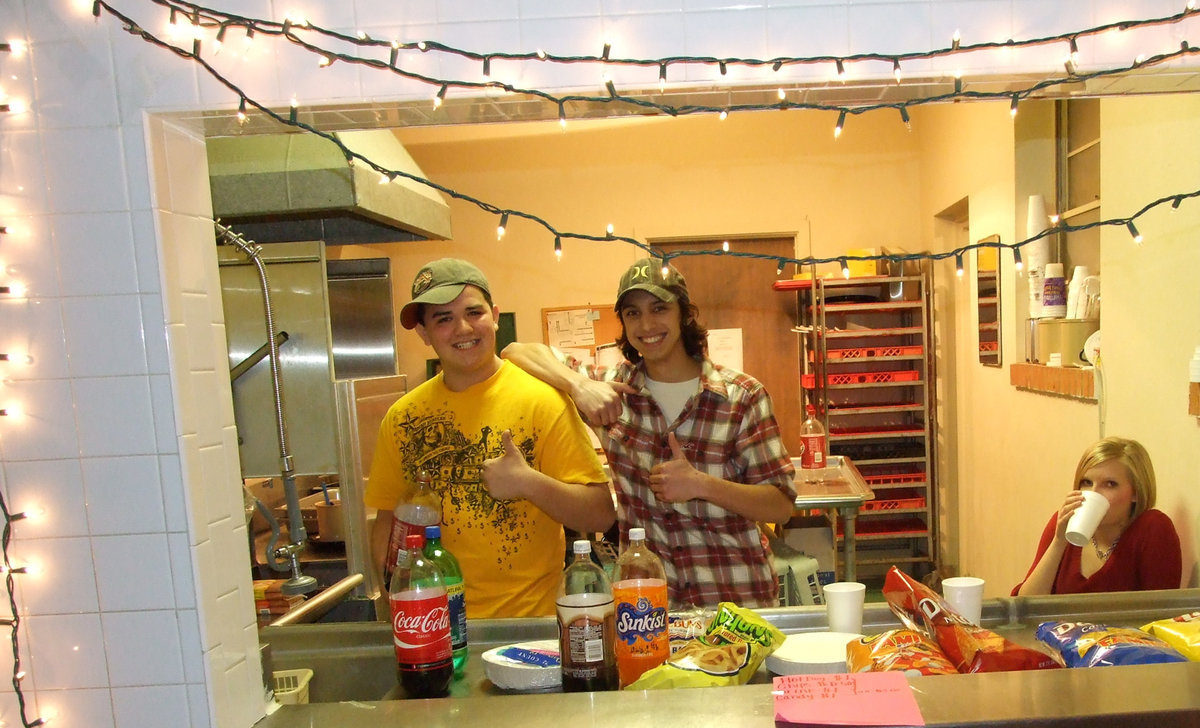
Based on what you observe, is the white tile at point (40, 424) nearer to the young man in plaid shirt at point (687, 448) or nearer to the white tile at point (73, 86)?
the white tile at point (73, 86)

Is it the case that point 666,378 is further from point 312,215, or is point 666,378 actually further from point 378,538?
point 312,215

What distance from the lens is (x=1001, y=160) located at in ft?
11.9

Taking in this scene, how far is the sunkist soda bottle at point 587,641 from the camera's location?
44.1 inches

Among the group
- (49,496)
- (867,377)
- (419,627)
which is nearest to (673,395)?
(419,627)

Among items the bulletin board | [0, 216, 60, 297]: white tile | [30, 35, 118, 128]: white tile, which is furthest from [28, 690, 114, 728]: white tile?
the bulletin board

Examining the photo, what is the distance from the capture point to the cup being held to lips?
5.33 feet

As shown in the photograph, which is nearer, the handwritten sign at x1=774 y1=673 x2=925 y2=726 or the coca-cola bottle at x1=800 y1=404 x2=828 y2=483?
the handwritten sign at x1=774 y1=673 x2=925 y2=726

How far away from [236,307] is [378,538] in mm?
1470

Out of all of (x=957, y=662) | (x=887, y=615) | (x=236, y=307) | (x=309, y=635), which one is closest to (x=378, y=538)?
(x=309, y=635)

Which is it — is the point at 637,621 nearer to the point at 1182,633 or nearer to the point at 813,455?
the point at 1182,633

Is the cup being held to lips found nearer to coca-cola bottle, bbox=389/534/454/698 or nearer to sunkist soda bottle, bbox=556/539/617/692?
sunkist soda bottle, bbox=556/539/617/692

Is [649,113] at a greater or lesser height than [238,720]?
greater

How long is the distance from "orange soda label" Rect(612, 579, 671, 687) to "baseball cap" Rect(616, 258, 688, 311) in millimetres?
922

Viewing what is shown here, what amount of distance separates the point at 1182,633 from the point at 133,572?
4.98 feet
